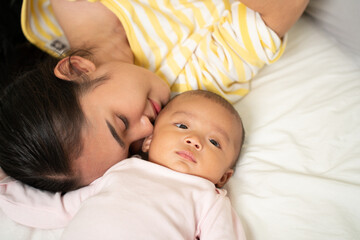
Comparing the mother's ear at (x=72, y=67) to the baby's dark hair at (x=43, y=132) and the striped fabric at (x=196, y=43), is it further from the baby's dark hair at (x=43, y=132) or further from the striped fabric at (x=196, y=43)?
the striped fabric at (x=196, y=43)

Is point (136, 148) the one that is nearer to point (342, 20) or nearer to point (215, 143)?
point (215, 143)

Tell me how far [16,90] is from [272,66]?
0.89 metres

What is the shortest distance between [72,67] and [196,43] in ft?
1.49

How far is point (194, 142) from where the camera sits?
80cm

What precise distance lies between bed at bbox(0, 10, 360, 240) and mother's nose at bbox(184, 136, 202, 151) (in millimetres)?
187

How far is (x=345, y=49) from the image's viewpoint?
3.52 ft

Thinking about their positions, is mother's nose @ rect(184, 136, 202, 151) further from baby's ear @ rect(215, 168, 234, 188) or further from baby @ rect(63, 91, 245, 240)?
baby's ear @ rect(215, 168, 234, 188)

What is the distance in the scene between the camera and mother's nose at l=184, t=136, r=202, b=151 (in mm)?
804

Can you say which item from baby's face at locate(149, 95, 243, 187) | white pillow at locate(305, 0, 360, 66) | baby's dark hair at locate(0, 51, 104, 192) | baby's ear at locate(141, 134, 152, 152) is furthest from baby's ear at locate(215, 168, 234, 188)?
white pillow at locate(305, 0, 360, 66)

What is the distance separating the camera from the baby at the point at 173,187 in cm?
70

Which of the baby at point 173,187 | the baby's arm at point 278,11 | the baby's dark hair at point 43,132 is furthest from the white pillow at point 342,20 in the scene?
the baby's dark hair at point 43,132

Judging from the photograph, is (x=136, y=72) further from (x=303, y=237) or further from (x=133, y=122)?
(x=303, y=237)

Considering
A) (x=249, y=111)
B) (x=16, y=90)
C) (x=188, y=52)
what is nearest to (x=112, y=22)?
(x=188, y=52)

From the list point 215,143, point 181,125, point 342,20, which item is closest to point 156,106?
point 181,125
